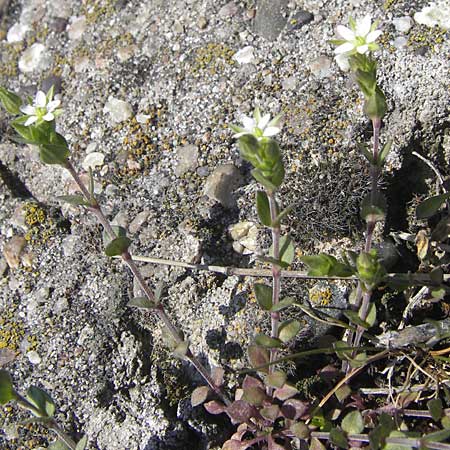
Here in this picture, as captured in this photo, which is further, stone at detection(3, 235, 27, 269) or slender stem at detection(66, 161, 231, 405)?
stone at detection(3, 235, 27, 269)

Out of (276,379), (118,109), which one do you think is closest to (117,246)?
(276,379)

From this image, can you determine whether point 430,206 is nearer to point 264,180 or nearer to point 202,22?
point 264,180

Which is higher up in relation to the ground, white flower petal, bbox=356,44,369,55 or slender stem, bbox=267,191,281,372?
white flower petal, bbox=356,44,369,55

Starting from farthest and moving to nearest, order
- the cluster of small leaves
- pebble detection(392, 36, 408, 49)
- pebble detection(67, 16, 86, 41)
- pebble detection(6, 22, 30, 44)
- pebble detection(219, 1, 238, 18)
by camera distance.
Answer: pebble detection(6, 22, 30, 44) → pebble detection(67, 16, 86, 41) → pebble detection(219, 1, 238, 18) → pebble detection(392, 36, 408, 49) → the cluster of small leaves

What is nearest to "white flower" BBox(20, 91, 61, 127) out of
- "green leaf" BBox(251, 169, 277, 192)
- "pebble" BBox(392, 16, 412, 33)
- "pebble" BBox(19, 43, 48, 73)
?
"green leaf" BBox(251, 169, 277, 192)

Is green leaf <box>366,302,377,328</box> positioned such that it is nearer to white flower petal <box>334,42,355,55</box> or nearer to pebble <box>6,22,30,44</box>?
white flower petal <box>334,42,355,55</box>

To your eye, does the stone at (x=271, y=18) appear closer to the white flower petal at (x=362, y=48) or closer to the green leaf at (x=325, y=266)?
the white flower petal at (x=362, y=48)

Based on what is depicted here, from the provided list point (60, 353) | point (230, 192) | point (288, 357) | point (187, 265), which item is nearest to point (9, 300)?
point (60, 353)

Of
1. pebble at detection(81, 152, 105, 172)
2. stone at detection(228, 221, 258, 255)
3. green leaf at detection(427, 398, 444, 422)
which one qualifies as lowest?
green leaf at detection(427, 398, 444, 422)
